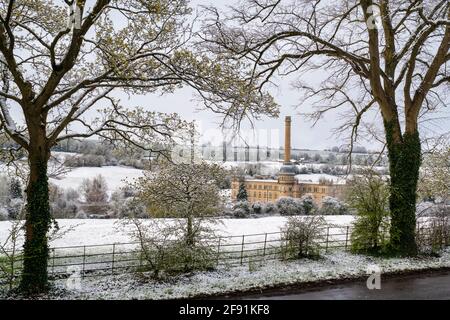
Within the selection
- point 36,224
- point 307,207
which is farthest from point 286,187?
point 36,224

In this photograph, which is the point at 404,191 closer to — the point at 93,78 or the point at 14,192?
the point at 93,78

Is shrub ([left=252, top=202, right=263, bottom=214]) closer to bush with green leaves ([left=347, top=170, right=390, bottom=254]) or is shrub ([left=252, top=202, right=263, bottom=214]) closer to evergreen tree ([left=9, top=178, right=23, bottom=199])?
evergreen tree ([left=9, top=178, right=23, bottom=199])

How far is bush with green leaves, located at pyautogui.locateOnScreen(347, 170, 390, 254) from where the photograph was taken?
14.3 metres

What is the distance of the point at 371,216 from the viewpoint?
14.3 meters

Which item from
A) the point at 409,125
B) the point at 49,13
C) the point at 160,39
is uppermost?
the point at 49,13

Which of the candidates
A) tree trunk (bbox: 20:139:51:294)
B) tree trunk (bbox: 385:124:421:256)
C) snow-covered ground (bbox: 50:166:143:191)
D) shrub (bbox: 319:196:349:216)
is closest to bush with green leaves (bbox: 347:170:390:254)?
tree trunk (bbox: 385:124:421:256)

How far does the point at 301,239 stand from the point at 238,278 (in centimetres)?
348

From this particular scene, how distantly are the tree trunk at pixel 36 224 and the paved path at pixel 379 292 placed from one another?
17.0ft

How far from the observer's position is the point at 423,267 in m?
12.3

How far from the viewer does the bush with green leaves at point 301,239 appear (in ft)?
44.3

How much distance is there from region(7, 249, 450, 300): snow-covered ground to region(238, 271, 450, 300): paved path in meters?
0.60
